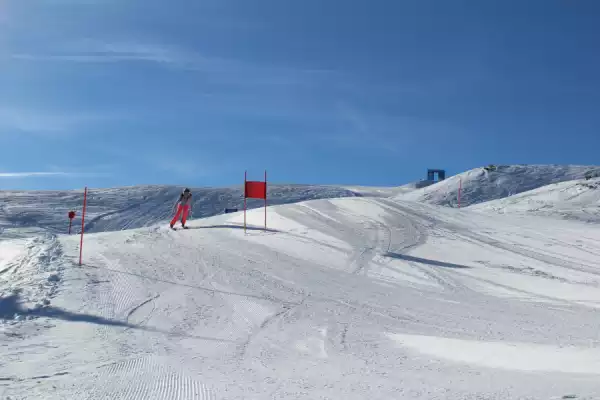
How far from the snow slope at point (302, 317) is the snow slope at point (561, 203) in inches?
278

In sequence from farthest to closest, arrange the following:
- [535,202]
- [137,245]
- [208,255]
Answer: [535,202] < [137,245] < [208,255]

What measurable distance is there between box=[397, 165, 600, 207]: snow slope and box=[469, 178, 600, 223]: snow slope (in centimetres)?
1221

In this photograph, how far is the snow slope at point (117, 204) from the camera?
36.6 m

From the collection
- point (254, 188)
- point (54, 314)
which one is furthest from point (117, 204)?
point (54, 314)

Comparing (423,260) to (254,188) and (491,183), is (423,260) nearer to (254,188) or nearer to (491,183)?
(254,188)

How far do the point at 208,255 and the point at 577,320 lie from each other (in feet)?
28.1

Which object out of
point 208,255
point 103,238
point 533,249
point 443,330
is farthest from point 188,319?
point 533,249

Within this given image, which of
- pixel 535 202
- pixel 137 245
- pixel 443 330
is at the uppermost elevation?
pixel 535 202

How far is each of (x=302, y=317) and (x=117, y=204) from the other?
39716 mm

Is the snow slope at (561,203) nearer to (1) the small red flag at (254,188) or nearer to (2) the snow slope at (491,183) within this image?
(2) the snow slope at (491,183)

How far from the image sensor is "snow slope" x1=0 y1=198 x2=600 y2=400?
411cm

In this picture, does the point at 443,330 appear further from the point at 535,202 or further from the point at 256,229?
the point at 535,202

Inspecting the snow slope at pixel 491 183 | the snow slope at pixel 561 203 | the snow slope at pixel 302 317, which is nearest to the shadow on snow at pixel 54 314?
the snow slope at pixel 302 317

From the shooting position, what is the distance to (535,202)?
82.0 feet
